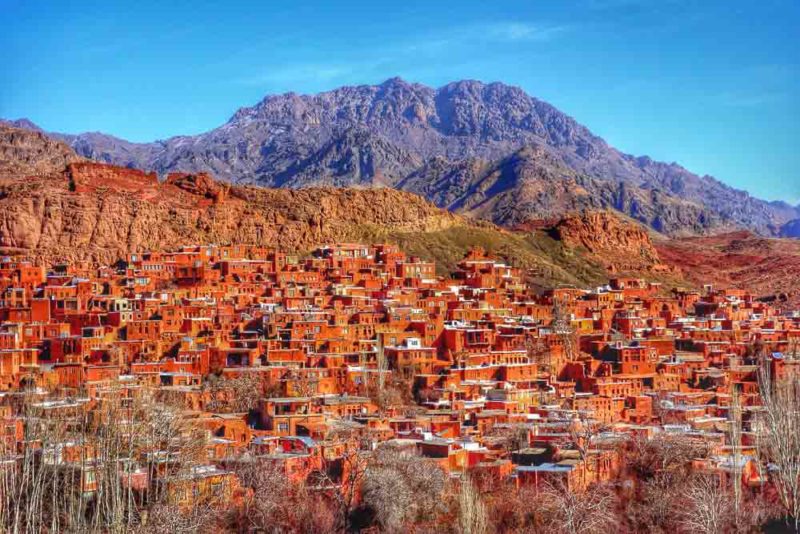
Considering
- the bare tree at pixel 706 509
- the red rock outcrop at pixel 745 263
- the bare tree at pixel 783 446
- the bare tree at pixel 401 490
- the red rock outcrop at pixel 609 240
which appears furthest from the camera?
the red rock outcrop at pixel 745 263

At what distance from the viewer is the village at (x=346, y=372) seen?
37.4 m

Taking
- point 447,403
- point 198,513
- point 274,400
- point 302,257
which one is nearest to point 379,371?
point 447,403

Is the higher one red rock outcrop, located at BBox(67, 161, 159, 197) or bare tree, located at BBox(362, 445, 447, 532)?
red rock outcrop, located at BBox(67, 161, 159, 197)

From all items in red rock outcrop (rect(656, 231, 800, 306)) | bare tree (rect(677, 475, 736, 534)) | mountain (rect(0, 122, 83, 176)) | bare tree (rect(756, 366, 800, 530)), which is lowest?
bare tree (rect(677, 475, 736, 534))

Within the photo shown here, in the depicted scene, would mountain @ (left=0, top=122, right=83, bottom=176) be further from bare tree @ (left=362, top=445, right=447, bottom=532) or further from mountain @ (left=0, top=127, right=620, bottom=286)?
bare tree @ (left=362, top=445, right=447, bottom=532)

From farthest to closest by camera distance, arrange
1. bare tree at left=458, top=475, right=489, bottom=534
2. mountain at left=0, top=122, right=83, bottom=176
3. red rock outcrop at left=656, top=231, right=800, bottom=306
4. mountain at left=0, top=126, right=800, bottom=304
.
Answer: red rock outcrop at left=656, top=231, right=800, bottom=306 → mountain at left=0, top=122, right=83, bottom=176 → mountain at left=0, top=126, right=800, bottom=304 → bare tree at left=458, top=475, right=489, bottom=534

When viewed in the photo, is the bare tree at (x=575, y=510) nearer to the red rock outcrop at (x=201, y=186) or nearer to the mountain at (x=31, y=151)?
the red rock outcrop at (x=201, y=186)

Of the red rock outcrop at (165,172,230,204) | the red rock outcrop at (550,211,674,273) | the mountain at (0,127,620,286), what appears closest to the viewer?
the mountain at (0,127,620,286)

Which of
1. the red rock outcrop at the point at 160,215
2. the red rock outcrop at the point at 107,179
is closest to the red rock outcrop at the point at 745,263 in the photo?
the red rock outcrop at the point at 160,215

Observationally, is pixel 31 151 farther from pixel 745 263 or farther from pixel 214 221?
pixel 745 263

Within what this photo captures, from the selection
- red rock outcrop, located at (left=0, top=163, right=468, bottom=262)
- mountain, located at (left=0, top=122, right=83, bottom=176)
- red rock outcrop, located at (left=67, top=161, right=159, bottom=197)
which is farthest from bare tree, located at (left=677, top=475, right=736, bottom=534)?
mountain, located at (left=0, top=122, right=83, bottom=176)

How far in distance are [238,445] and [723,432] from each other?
19326mm

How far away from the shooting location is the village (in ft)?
123

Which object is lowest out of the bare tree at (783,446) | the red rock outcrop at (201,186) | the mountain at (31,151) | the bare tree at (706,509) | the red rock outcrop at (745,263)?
the bare tree at (706,509)
